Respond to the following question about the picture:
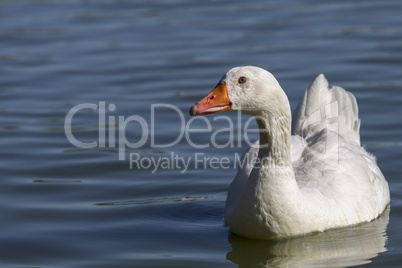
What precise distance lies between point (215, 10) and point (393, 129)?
7.60m

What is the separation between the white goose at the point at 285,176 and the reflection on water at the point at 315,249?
0.09m

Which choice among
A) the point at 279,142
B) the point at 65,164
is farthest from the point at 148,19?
the point at 279,142

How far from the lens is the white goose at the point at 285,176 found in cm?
743

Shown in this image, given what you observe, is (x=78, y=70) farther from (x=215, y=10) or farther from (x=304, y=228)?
(x=304, y=228)

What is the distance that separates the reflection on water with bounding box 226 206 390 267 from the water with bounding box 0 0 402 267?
19 mm

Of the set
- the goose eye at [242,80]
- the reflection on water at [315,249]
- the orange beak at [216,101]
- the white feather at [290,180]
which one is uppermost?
Result: the goose eye at [242,80]

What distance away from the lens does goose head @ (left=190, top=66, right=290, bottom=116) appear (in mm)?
7363

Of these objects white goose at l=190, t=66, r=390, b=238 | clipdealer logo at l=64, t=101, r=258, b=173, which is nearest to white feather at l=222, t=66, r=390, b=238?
white goose at l=190, t=66, r=390, b=238

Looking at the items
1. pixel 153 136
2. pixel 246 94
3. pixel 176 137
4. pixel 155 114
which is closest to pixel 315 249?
pixel 246 94

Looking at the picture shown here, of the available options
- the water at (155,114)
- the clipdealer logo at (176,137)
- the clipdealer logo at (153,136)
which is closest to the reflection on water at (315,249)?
the water at (155,114)

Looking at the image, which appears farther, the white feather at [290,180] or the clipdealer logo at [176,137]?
the clipdealer logo at [176,137]

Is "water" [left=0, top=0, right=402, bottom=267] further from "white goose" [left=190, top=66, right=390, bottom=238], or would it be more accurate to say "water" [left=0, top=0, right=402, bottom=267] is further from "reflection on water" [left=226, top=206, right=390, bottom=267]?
"white goose" [left=190, top=66, right=390, bottom=238]

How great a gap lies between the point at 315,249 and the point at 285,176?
0.76 metres

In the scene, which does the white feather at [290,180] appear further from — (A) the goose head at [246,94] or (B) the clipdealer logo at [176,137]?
(B) the clipdealer logo at [176,137]
